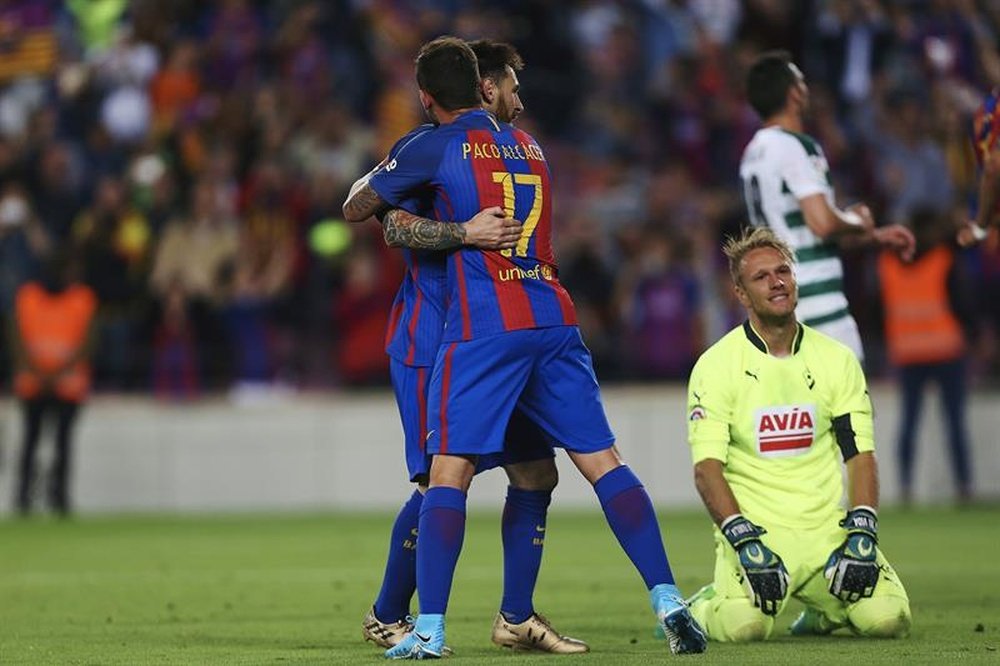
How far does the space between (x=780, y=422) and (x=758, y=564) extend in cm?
65

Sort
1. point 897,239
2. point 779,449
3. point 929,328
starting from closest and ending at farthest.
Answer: point 779,449
point 897,239
point 929,328

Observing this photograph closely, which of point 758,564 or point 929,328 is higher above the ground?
point 929,328

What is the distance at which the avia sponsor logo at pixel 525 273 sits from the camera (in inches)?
278

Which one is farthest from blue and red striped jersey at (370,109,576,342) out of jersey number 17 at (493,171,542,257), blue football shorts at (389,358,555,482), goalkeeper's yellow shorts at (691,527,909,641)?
goalkeeper's yellow shorts at (691,527,909,641)

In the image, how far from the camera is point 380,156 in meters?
18.5

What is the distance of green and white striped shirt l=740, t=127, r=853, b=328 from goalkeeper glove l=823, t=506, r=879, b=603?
6.49 feet

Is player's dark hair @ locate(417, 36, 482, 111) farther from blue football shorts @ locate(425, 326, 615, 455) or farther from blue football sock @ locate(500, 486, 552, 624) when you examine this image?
blue football sock @ locate(500, 486, 552, 624)

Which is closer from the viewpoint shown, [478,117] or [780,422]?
[478,117]

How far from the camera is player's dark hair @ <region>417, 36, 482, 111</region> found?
7.01 meters

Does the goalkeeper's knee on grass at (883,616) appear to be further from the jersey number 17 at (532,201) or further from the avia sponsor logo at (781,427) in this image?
the jersey number 17 at (532,201)

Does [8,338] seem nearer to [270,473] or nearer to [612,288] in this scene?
[270,473]

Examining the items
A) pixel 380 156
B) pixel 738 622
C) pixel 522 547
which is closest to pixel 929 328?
pixel 380 156

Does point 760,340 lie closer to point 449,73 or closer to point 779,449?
point 779,449

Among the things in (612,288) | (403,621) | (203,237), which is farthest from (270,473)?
(403,621)
